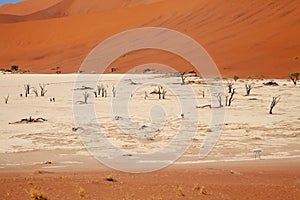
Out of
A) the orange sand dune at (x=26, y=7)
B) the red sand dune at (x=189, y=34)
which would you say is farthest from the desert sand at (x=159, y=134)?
the orange sand dune at (x=26, y=7)

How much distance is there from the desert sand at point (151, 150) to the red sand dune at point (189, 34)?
21.9 m

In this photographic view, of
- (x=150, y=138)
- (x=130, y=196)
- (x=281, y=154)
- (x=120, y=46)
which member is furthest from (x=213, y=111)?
(x=120, y=46)

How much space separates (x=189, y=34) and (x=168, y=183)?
178ft

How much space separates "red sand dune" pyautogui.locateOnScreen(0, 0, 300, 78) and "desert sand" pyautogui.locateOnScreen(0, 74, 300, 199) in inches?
861

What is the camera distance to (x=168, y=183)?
414 inches

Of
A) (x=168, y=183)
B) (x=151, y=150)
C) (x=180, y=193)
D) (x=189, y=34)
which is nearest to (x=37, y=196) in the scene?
(x=180, y=193)

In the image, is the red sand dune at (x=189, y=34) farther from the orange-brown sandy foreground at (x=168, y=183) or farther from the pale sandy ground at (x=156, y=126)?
the orange-brown sandy foreground at (x=168, y=183)

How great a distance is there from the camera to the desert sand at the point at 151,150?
9750 millimetres

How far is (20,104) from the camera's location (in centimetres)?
2616

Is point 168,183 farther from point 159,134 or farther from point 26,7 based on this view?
point 26,7

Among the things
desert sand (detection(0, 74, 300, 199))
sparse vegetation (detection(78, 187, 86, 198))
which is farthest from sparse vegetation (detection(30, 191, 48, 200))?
sparse vegetation (detection(78, 187, 86, 198))

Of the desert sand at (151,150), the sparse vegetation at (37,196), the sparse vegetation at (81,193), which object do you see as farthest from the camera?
the desert sand at (151,150)

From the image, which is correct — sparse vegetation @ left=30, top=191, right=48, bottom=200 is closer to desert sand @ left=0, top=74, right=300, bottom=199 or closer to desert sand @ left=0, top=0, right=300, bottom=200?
desert sand @ left=0, top=0, right=300, bottom=200

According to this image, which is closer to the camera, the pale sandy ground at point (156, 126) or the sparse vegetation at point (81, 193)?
the sparse vegetation at point (81, 193)
